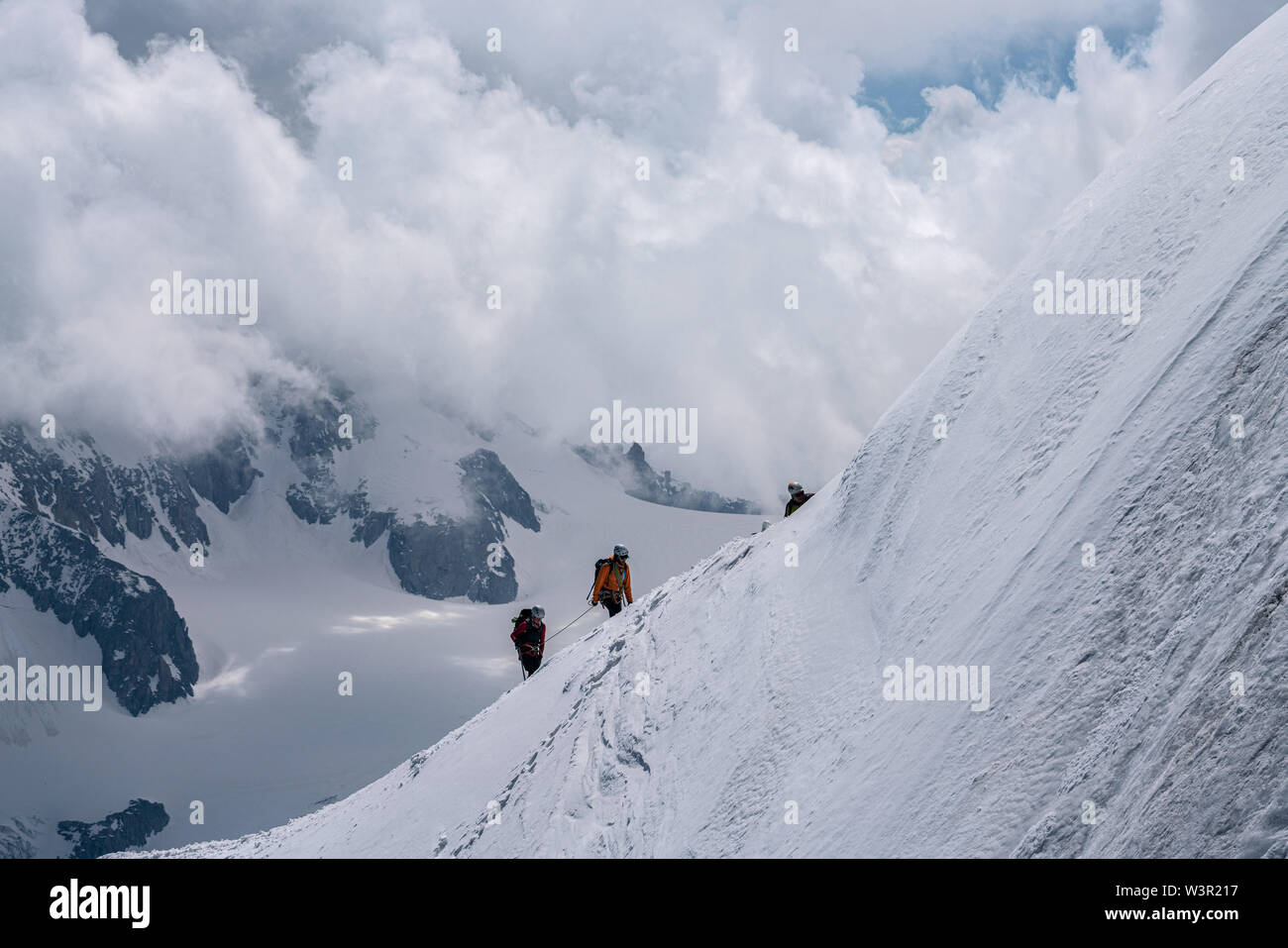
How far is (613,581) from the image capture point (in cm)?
2534

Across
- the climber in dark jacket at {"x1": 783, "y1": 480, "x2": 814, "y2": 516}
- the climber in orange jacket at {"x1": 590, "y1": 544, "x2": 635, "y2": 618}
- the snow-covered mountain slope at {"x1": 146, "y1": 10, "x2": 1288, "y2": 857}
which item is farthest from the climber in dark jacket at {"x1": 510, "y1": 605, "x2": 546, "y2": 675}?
the climber in dark jacket at {"x1": 783, "y1": 480, "x2": 814, "y2": 516}

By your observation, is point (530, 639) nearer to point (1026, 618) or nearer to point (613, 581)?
point (613, 581)

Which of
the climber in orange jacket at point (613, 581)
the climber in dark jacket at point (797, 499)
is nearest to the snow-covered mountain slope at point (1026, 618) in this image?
the climber in dark jacket at point (797, 499)

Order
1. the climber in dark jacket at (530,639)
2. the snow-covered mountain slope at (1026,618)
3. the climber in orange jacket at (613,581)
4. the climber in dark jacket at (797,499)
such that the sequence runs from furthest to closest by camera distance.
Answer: the climber in dark jacket at (530,639), the climber in orange jacket at (613,581), the climber in dark jacket at (797,499), the snow-covered mountain slope at (1026,618)

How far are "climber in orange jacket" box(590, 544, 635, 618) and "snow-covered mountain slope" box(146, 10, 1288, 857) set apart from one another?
3.39m

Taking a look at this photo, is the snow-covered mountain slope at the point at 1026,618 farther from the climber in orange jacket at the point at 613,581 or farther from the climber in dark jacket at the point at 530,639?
the climber in dark jacket at the point at 530,639

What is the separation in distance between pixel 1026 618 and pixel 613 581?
1598 centimetres

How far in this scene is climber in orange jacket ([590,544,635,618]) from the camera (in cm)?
2512

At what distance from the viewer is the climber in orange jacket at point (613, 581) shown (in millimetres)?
25125

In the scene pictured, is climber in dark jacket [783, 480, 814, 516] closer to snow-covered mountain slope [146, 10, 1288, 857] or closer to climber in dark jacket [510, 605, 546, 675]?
snow-covered mountain slope [146, 10, 1288, 857]

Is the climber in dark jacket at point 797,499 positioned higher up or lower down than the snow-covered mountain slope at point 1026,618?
higher up

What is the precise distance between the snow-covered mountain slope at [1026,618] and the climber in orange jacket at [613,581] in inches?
133
